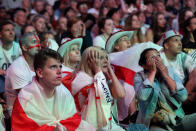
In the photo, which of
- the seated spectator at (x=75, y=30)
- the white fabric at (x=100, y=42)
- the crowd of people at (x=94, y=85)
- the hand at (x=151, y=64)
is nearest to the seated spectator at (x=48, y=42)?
the crowd of people at (x=94, y=85)

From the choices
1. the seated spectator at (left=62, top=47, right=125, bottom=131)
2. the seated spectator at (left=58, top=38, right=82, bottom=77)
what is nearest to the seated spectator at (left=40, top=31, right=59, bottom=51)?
the seated spectator at (left=58, top=38, right=82, bottom=77)

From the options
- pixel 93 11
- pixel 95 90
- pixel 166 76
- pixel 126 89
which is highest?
pixel 93 11

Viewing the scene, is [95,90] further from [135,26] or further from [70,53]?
[135,26]

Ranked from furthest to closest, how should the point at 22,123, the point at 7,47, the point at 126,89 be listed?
the point at 7,47
the point at 126,89
the point at 22,123

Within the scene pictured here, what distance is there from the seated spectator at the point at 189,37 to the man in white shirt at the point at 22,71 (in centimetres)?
277

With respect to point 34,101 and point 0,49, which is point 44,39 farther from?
point 34,101

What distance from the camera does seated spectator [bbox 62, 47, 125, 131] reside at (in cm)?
388

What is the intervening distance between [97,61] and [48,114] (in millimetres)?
948

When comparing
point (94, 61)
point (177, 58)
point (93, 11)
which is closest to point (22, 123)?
point (94, 61)

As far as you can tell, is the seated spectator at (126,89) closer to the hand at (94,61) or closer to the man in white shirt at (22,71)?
the hand at (94,61)

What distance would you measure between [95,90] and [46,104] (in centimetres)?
65

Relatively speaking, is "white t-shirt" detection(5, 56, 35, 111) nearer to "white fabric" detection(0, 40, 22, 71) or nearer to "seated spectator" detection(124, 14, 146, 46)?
"white fabric" detection(0, 40, 22, 71)

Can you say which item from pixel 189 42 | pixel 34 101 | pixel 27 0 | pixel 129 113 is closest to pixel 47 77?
pixel 34 101

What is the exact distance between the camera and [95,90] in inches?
153
